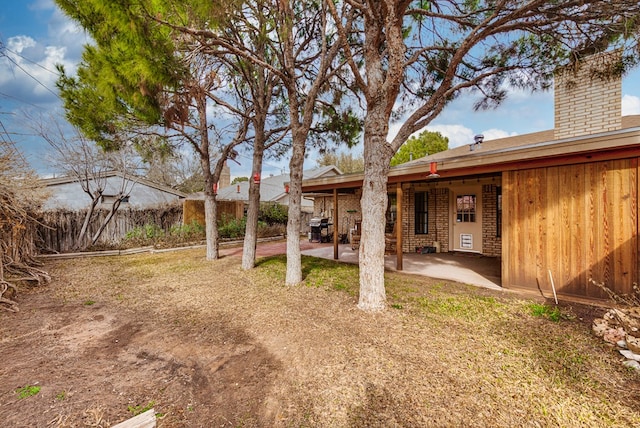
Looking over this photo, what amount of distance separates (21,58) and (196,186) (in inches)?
676

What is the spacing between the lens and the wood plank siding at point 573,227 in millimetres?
4039

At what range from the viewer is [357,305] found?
4352mm

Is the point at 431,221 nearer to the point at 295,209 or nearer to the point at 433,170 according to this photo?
the point at 433,170

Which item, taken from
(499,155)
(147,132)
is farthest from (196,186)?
(499,155)

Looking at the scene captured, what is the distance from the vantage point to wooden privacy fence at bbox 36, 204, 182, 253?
29.6 feet

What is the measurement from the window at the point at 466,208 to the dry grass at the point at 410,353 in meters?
4.07

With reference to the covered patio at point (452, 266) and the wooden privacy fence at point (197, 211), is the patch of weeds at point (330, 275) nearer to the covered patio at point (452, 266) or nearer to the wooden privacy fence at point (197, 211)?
the covered patio at point (452, 266)

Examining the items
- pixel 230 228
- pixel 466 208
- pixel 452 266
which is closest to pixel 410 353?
pixel 452 266

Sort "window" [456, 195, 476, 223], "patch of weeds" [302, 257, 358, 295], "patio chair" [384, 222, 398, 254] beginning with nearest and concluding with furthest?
"patch of weeds" [302, 257, 358, 295] → "patio chair" [384, 222, 398, 254] → "window" [456, 195, 476, 223]

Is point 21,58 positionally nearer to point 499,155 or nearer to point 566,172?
point 499,155

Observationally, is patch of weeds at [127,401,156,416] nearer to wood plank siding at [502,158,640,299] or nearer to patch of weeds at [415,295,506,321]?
patch of weeds at [415,295,506,321]

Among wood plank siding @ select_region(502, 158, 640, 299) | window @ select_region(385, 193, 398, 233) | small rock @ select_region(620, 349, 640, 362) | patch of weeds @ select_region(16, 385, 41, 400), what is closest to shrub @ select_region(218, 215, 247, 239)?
window @ select_region(385, 193, 398, 233)

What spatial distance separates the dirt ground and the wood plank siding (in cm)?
82

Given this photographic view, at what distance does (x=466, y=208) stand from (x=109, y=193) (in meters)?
14.3
